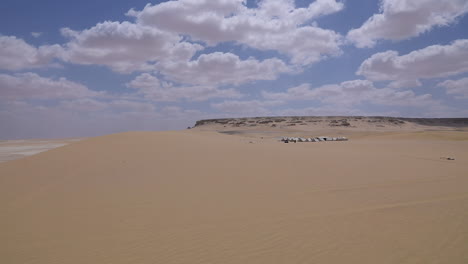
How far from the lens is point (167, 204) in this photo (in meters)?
4.77

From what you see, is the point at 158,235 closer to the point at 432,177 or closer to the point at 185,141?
the point at 432,177

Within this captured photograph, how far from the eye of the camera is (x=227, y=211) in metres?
4.44

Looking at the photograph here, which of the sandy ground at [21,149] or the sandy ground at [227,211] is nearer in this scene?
the sandy ground at [227,211]

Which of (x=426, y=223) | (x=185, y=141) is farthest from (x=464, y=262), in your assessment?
(x=185, y=141)

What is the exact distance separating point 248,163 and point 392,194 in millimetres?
3613

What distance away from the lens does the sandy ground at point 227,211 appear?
3186 mm

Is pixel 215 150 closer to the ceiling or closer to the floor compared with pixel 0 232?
closer to the ceiling

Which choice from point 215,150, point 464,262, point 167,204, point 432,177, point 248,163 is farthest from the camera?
point 215,150

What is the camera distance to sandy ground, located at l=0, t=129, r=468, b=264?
3.19 metres

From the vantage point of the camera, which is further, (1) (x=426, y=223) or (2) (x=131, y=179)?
(2) (x=131, y=179)

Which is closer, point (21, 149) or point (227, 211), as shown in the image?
point (227, 211)

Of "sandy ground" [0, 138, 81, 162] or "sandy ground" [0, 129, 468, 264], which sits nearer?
"sandy ground" [0, 129, 468, 264]

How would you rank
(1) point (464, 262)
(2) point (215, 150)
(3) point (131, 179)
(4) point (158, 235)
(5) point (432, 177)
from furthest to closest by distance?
(2) point (215, 150), (5) point (432, 177), (3) point (131, 179), (4) point (158, 235), (1) point (464, 262)

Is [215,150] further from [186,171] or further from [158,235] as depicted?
[158,235]
